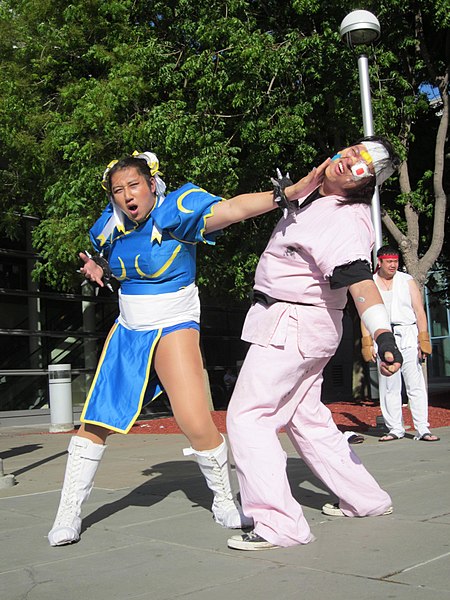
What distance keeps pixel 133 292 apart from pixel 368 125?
19.3 feet

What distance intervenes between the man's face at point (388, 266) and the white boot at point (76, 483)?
4244 mm

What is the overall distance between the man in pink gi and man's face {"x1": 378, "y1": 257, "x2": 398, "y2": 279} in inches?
142

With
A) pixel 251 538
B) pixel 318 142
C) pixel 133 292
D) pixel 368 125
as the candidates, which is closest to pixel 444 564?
pixel 251 538

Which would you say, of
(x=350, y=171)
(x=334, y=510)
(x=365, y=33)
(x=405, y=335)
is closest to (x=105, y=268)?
(x=350, y=171)

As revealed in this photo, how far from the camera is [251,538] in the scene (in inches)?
141

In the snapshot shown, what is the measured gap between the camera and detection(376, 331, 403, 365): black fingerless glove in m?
3.35

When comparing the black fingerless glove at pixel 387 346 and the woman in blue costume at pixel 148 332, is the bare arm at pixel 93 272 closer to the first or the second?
the woman in blue costume at pixel 148 332

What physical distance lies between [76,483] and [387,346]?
1.78 m

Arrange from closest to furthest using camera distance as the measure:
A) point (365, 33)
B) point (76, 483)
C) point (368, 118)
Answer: point (76, 483)
point (365, 33)
point (368, 118)

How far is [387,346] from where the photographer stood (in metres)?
3.38

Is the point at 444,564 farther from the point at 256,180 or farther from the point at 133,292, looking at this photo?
the point at 256,180

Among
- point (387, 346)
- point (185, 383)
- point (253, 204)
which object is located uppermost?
point (253, 204)

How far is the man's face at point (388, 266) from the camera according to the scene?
24.6 feet

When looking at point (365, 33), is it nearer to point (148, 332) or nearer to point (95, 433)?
point (148, 332)
